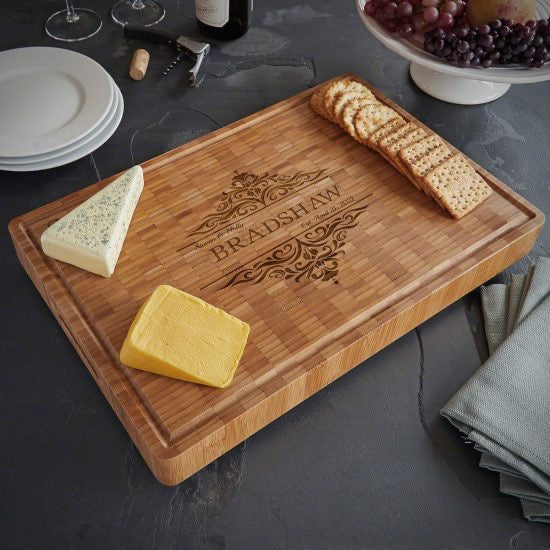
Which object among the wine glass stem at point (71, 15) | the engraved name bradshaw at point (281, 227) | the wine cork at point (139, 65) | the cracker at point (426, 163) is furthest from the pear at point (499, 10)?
the wine glass stem at point (71, 15)

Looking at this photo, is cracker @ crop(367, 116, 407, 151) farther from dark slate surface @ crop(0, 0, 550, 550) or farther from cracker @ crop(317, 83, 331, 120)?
dark slate surface @ crop(0, 0, 550, 550)

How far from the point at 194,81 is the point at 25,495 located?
1.02 meters

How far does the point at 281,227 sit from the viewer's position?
1.38 meters

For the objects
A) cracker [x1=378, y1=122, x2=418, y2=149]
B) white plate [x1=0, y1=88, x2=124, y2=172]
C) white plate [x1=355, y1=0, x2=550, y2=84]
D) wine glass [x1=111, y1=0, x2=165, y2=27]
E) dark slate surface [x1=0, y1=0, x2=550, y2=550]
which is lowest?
dark slate surface [x1=0, y1=0, x2=550, y2=550]

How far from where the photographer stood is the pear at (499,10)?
1.50 meters

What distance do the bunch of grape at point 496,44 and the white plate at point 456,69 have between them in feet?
0.05

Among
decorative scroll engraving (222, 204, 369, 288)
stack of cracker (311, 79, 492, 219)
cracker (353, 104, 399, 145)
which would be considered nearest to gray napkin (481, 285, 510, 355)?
stack of cracker (311, 79, 492, 219)

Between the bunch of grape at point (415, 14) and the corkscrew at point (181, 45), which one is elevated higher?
the bunch of grape at point (415, 14)

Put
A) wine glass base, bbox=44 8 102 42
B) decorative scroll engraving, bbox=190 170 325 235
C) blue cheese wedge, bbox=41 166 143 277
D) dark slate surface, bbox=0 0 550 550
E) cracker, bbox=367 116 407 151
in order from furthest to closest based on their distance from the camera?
wine glass base, bbox=44 8 102 42, cracker, bbox=367 116 407 151, decorative scroll engraving, bbox=190 170 325 235, blue cheese wedge, bbox=41 166 143 277, dark slate surface, bbox=0 0 550 550

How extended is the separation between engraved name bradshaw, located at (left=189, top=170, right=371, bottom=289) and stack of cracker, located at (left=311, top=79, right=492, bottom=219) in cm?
11

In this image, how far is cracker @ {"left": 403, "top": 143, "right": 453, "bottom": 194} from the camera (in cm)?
Result: 143

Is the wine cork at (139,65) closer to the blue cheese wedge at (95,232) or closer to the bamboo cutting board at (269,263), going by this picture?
the bamboo cutting board at (269,263)

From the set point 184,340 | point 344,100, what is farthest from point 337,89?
point 184,340

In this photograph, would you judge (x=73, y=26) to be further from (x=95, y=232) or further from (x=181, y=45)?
(x=95, y=232)
